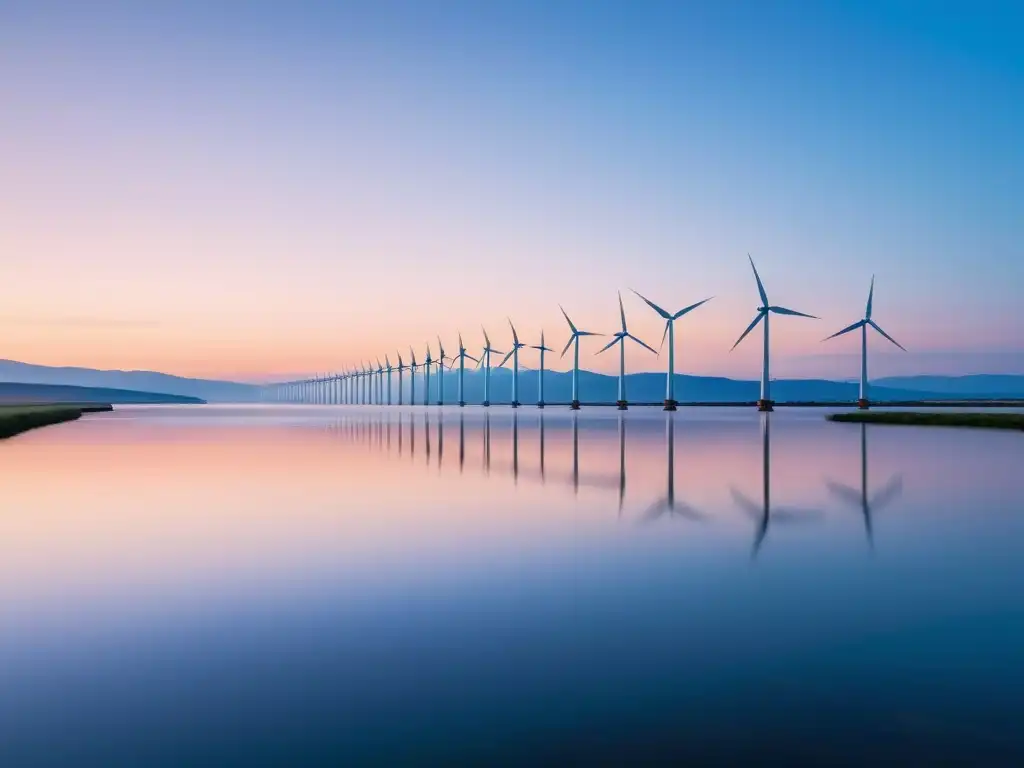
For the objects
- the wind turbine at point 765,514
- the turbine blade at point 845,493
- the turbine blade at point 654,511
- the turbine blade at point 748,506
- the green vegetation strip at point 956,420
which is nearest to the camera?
the wind turbine at point 765,514

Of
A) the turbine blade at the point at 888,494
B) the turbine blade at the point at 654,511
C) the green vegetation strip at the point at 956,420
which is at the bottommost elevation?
the turbine blade at the point at 654,511

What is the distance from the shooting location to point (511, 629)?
10.3 m

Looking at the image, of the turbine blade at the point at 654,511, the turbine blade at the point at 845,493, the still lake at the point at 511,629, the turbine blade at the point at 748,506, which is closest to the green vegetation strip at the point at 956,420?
the turbine blade at the point at 845,493

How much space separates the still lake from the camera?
6891 mm

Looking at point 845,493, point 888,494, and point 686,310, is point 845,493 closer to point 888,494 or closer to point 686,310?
point 888,494

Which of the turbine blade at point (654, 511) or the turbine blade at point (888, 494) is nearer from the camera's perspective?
the turbine blade at point (654, 511)

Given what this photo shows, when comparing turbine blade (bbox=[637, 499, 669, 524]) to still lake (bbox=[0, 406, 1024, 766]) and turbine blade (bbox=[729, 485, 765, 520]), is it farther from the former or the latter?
turbine blade (bbox=[729, 485, 765, 520])

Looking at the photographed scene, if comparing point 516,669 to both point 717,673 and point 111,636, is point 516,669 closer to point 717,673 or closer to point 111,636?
point 717,673

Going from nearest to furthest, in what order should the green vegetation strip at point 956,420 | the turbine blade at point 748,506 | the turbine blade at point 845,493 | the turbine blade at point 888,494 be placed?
the turbine blade at point 748,506
the turbine blade at point 888,494
the turbine blade at point 845,493
the green vegetation strip at point 956,420

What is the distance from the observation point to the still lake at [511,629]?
689 centimetres

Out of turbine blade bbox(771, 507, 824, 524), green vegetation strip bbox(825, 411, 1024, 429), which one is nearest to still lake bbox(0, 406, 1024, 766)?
turbine blade bbox(771, 507, 824, 524)

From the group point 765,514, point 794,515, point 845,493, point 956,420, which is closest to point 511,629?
point 765,514

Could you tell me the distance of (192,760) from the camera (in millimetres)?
6434

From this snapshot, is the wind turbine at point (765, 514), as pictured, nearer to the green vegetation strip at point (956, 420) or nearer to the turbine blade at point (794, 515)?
the turbine blade at point (794, 515)
